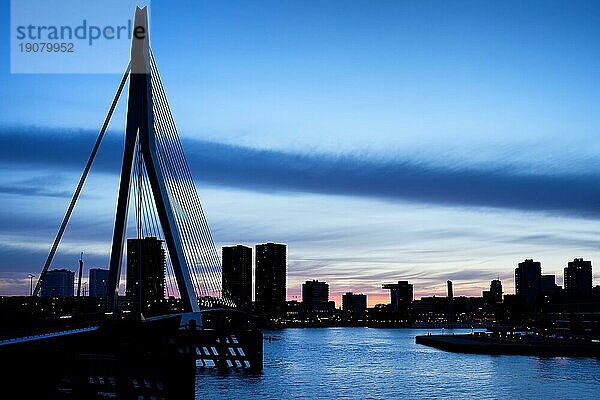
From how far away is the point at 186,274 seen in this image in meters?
46.3

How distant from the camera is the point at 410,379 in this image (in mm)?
69562

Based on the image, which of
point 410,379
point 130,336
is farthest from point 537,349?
point 130,336

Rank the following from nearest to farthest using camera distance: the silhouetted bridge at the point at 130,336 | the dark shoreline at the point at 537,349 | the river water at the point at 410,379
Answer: the silhouetted bridge at the point at 130,336 < the river water at the point at 410,379 < the dark shoreline at the point at 537,349

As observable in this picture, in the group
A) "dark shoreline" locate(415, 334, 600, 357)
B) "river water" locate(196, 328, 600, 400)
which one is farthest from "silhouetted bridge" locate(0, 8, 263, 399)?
"dark shoreline" locate(415, 334, 600, 357)

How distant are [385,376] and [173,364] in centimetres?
4191

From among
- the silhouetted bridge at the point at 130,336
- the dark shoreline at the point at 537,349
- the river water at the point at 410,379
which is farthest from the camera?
the dark shoreline at the point at 537,349

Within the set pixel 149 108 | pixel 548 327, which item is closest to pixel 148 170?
pixel 149 108

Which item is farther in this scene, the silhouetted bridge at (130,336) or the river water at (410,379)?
the river water at (410,379)

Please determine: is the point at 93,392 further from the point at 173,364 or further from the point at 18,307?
the point at 18,307

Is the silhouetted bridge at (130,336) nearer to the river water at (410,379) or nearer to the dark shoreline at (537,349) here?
the river water at (410,379)

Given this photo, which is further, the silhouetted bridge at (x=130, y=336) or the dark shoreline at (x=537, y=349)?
the dark shoreline at (x=537, y=349)

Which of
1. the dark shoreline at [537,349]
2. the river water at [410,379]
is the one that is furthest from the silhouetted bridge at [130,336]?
the dark shoreline at [537,349]

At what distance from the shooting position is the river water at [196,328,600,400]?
55719mm

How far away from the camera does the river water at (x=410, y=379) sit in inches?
2194
